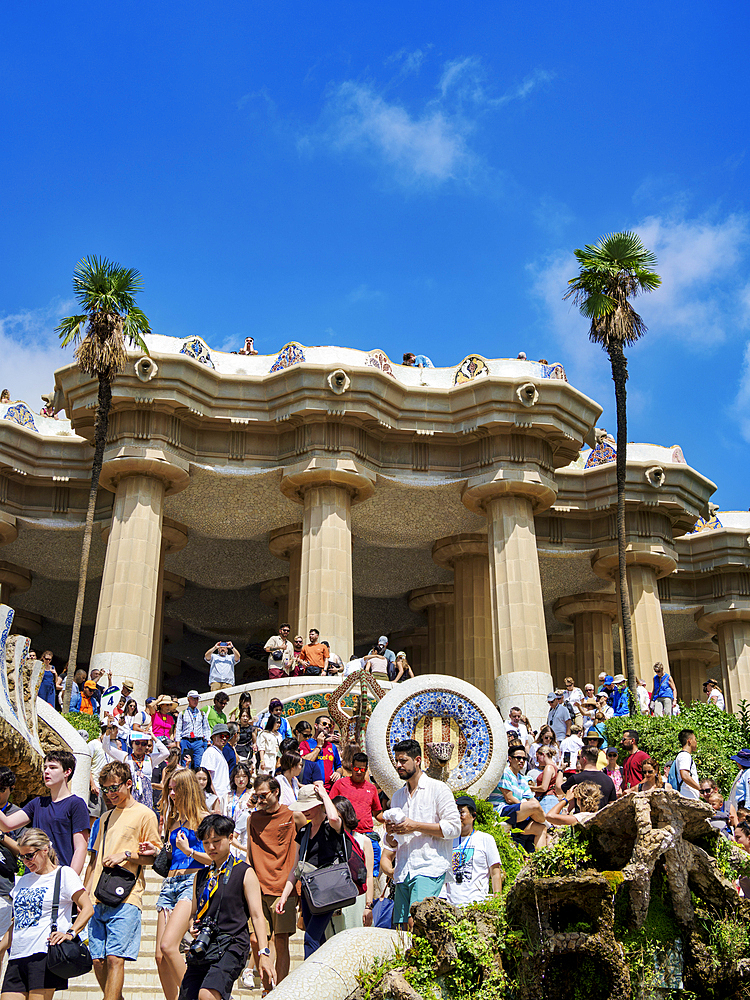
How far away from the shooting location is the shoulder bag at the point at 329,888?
8094mm

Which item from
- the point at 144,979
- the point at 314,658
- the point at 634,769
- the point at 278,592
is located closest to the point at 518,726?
the point at 314,658

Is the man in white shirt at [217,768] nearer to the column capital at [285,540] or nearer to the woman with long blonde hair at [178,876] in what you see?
the woman with long blonde hair at [178,876]

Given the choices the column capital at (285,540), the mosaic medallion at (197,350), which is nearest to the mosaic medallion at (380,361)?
the mosaic medallion at (197,350)

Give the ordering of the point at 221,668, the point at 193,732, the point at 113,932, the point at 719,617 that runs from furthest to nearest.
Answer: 1. the point at 719,617
2. the point at 221,668
3. the point at 193,732
4. the point at 113,932

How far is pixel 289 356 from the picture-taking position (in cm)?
2723

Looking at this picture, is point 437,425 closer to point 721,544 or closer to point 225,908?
point 721,544

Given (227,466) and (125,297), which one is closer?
(125,297)

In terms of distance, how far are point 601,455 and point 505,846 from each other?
22.4 meters

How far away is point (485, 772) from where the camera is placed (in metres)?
13.7

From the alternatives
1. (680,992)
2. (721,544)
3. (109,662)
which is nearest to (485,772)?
(680,992)

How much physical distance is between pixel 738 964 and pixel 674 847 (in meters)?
0.82

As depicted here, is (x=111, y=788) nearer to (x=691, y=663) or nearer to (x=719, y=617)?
(x=719, y=617)

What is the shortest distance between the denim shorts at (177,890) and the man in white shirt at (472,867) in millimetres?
1932

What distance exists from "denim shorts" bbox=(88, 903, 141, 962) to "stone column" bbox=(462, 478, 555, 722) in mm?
17300
